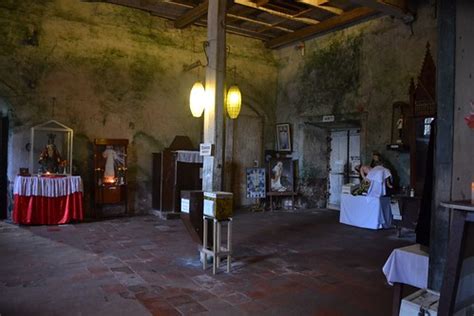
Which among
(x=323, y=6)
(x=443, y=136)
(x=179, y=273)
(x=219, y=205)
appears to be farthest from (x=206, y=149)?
(x=323, y=6)

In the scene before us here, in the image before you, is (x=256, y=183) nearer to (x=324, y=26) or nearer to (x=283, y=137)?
(x=283, y=137)

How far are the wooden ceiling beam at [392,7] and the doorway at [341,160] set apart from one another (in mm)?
2801

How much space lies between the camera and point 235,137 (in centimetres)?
1006

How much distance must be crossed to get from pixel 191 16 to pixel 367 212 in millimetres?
5520

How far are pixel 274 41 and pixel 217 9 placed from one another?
5.32 metres

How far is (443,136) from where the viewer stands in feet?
7.73

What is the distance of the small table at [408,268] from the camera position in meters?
2.67

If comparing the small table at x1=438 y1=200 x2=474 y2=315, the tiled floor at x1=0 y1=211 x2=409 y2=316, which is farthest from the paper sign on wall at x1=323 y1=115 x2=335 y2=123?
the small table at x1=438 y1=200 x2=474 y2=315

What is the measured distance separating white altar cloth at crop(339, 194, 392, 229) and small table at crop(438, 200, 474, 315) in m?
5.38

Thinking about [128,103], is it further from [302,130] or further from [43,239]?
[302,130]

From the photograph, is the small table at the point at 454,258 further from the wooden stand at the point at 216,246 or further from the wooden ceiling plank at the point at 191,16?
the wooden ceiling plank at the point at 191,16

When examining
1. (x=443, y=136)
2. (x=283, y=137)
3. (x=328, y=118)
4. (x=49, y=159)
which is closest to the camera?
(x=443, y=136)

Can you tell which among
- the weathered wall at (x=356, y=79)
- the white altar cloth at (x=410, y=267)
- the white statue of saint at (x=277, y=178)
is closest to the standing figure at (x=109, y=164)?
the white statue of saint at (x=277, y=178)

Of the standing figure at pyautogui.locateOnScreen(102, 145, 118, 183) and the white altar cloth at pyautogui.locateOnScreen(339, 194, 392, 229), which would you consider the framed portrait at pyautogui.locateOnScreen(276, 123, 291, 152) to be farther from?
the standing figure at pyautogui.locateOnScreen(102, 145, 118, 183)
